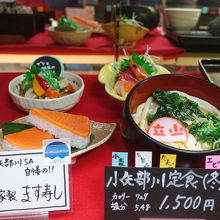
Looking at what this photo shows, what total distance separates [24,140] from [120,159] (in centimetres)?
27

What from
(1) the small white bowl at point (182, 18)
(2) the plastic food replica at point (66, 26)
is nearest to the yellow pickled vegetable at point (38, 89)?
(2) the plastic food replica at point (66, 26)

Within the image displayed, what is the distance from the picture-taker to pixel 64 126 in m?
0.83

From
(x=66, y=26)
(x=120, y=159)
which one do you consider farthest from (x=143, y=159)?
(x=66, y=26)

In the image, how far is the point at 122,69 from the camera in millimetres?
1224

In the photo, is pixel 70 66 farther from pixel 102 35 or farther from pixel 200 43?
pixel 200 43

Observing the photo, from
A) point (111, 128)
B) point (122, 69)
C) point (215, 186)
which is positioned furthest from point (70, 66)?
point (215, 186)

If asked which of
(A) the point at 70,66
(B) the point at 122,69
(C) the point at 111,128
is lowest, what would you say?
(A) the point at 70,66

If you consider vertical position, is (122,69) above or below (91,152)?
above

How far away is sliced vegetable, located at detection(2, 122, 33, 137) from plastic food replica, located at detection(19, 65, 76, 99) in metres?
0.21

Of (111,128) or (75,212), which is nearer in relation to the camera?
(75,212)

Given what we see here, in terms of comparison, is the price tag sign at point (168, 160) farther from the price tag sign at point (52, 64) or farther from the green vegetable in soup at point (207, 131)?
the price tag sign at point (52, 64)

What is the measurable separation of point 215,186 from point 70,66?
8.45ft

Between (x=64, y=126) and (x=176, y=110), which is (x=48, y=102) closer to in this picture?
(x=64, y=126)

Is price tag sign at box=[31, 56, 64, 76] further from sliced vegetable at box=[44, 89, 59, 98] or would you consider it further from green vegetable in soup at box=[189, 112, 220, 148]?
green vegetable in soup at box=[189, 112, 220, 148]
